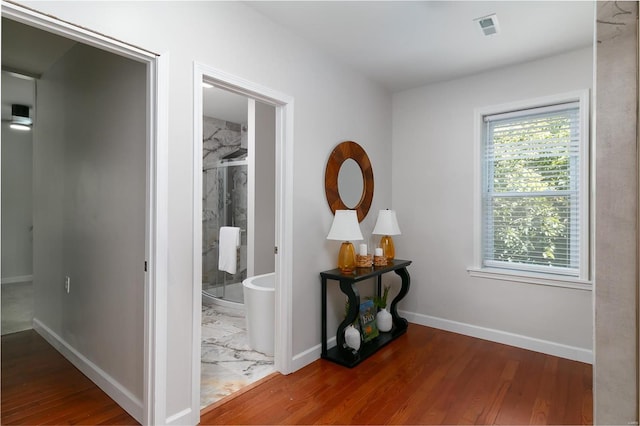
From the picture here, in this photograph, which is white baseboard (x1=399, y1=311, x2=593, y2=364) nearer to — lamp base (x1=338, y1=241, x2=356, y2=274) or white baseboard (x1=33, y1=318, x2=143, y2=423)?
lamp base (x1=338, y1=241, x2=356, y2=274)

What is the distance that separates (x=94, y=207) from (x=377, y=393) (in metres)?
2.36

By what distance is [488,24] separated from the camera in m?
2.47

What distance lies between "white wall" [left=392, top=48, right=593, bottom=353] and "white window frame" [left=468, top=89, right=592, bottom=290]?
5 cm

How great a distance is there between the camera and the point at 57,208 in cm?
299

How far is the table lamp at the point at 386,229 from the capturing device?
332 centimetres

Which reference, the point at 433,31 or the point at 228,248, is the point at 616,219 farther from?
the point at 228,248

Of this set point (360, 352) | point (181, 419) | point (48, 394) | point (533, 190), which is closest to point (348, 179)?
point (360, 352)

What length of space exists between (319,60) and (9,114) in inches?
195

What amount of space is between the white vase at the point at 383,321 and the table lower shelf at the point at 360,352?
64 mm

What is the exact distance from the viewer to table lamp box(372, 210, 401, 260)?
131 inches

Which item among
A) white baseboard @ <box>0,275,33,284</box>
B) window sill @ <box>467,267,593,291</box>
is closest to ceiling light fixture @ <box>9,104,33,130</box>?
white baseboard @ <box>0,275,33,284</box>

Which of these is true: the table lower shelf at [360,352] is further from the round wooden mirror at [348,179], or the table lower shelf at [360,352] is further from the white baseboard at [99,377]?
the white baseboard at [99,377]

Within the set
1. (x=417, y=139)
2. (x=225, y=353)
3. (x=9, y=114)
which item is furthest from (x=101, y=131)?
(x=9, y=114)

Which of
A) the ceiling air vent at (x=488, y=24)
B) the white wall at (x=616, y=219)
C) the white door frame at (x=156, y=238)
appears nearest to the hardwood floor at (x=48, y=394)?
the white door frame at (x=156, y=238)
